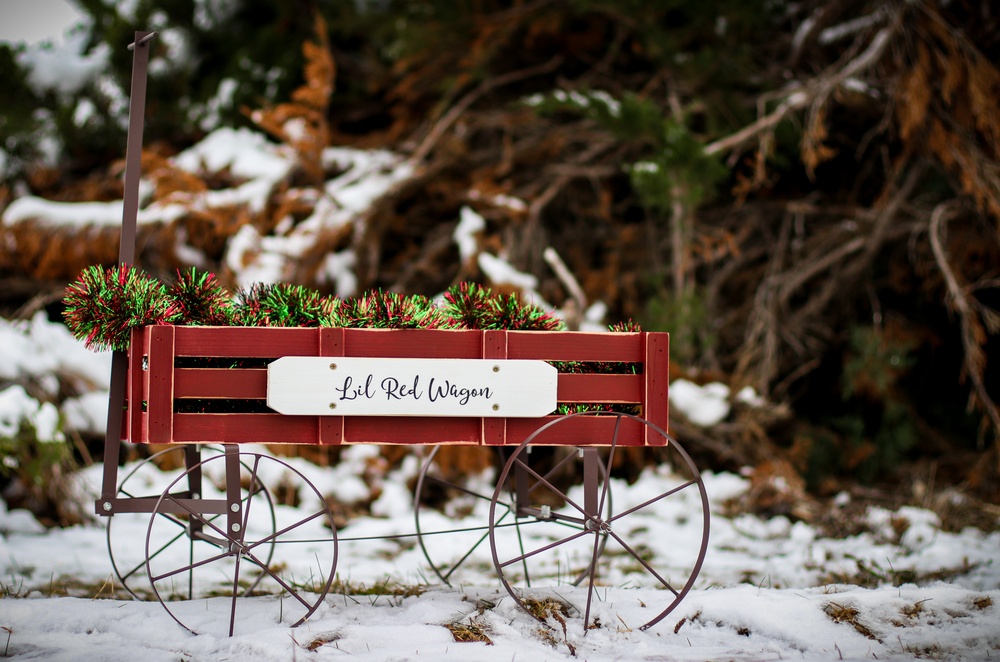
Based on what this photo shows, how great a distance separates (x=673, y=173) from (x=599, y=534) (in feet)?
8.19

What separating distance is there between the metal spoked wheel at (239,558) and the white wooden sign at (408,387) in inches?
9.2

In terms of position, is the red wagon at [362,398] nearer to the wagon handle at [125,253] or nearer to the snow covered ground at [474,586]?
the wagon handle at [125,253]

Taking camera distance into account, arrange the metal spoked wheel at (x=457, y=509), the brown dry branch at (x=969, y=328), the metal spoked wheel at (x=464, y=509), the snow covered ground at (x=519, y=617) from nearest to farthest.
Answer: the snow covered ground at (x=519, y=617), the metal spoked wheel at (x=464, y=509), the metal spoked wheel at (x=457, y=509), the brown dry branch at (x=969, y=328)

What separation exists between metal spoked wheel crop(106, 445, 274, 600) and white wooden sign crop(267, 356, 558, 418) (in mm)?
616

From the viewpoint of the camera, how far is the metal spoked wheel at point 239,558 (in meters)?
2.53

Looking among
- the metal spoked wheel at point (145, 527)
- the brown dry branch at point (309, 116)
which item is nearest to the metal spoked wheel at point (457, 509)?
the metal spoked wheel at point (145, 527)

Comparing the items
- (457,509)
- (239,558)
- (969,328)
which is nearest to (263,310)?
(239,558)

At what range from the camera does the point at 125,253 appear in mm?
2629

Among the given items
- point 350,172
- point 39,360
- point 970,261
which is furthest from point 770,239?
point 39,360

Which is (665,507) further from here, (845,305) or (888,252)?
(888,252)

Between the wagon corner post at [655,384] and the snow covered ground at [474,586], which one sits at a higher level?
the wagon corner post at [655,384]

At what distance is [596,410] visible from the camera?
9.02ft

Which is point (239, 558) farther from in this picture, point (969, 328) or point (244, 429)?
point (969, 328)

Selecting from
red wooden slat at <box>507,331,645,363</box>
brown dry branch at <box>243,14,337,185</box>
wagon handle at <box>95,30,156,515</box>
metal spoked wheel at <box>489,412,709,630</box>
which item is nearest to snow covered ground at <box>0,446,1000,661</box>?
metal spoked wheel at <box>489,412,709,630</box>
